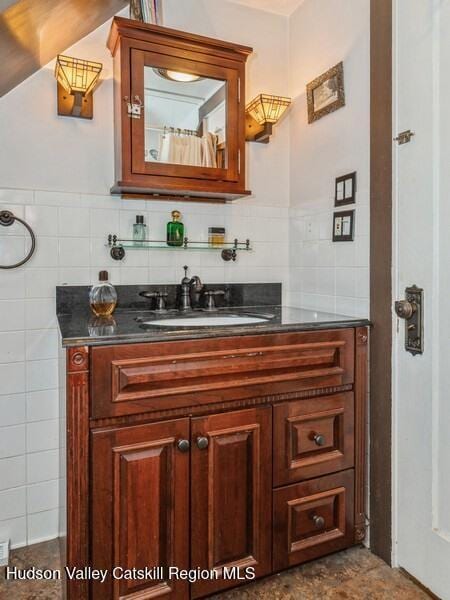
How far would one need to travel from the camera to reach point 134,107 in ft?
5.27

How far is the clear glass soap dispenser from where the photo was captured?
1.62 meters

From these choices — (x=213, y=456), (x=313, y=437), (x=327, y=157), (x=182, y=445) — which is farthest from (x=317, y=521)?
(x=327, y=157)

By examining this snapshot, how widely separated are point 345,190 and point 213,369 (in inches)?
37.4

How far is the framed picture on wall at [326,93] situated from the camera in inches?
68.4

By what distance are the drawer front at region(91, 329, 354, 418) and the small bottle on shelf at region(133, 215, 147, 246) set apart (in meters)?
0.73

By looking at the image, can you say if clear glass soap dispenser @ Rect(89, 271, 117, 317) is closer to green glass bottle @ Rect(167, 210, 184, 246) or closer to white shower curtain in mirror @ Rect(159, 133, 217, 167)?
green glass bottle @ Rect(167, 210, 184, 246)

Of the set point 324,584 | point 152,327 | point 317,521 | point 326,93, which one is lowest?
point 324,584

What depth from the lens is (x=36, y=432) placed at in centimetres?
169

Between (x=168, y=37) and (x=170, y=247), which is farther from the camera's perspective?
(x=170, y=247)

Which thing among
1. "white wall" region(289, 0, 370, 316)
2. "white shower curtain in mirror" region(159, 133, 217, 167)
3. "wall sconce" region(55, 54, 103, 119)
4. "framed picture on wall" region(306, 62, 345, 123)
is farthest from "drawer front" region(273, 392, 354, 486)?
"wall sconce" region(55, 54, 103, 119)

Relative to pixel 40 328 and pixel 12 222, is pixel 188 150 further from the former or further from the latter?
pixel 40 328

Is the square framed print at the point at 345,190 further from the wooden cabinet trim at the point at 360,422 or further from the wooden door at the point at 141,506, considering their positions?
the wooden door at the point at 141,506

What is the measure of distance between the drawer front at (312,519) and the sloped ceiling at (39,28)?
1711mm

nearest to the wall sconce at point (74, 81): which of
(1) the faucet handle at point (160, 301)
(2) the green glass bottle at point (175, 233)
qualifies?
(2) the green glass bottle at point (175, 233)
